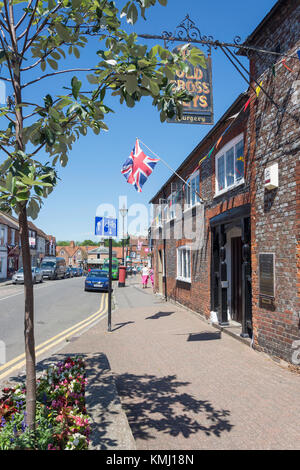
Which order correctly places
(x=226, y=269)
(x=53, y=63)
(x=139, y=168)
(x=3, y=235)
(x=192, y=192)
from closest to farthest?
(x=53, y=63), (x=226, y=269), (x=139, y=168), (x=192, y=192), (x=3, y=235)

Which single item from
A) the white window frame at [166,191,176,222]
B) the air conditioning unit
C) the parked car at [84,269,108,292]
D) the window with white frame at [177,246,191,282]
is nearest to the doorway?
the window with white frame at [177,246,191,282]

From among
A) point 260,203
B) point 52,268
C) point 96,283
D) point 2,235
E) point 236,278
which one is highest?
point 2,235

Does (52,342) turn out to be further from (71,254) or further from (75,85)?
(71,254)

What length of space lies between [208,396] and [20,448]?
2928 mm

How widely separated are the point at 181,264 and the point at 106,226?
227 inches

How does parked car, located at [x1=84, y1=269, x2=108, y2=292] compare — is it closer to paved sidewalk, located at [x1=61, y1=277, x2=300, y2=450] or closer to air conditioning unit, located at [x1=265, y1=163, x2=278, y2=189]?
paved sidewalk, located at [x1=61, y1=277, x2=300, y2=450]

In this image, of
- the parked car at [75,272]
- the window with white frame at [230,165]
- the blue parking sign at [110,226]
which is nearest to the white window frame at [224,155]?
the window with white frame at [230,165]

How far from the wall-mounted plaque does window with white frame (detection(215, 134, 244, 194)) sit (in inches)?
85.0

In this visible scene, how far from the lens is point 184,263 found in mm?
14375

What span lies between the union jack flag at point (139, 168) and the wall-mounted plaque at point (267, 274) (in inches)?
209

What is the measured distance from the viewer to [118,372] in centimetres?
602

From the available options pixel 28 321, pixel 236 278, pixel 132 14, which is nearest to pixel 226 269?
pixel 236 278
